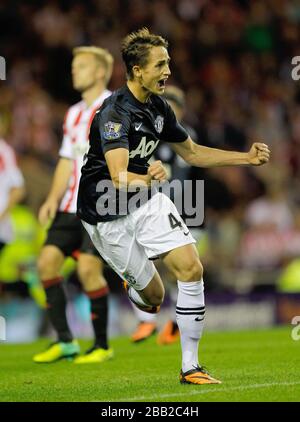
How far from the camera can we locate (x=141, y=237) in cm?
672

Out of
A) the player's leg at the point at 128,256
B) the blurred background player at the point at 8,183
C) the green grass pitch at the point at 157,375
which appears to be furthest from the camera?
the blurred background player at the point at 8,183

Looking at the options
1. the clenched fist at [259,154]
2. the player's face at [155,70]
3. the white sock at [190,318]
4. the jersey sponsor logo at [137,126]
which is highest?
the player's face at [155,70]

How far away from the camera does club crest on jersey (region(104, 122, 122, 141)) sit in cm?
643

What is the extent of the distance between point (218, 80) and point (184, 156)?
10.2 meters

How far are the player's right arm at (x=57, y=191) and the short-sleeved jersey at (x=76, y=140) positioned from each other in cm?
4

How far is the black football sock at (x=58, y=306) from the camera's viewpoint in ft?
28.6

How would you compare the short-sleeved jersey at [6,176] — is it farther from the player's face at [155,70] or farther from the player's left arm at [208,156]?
the player's face at [155,70]

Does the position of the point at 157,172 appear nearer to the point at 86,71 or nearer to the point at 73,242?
the point at 73,242

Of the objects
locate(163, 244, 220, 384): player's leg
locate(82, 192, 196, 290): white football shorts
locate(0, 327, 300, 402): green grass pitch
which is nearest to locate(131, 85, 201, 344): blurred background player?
locate(0, 327, 300, 402): green grass pitch

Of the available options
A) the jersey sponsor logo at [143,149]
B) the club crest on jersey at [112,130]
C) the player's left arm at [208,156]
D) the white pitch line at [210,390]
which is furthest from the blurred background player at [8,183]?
the white pitch line at [210,390]

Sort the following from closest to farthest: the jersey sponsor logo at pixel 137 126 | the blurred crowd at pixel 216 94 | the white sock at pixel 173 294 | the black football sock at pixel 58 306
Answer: the jersey sponsor logo at pixel 137 126 → the black football sock at pixel 58 306 → the white sock at pixel 173 294 → the blurred crowd at pixel 216 94

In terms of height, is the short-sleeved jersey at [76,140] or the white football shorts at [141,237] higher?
the short-sleeved jersey at [76,140]

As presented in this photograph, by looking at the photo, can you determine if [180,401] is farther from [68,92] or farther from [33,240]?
[68,92]

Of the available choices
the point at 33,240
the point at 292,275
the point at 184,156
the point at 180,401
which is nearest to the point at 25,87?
the point at 33,240
